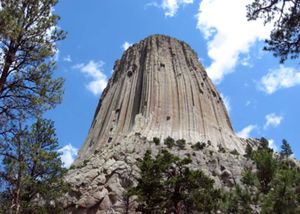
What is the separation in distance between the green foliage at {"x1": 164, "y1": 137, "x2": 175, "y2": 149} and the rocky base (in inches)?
18.2

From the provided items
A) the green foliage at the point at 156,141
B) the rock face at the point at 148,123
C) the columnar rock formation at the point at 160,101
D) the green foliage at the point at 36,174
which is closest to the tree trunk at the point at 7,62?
the green foliage at the point at 36,174

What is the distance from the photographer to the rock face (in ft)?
150

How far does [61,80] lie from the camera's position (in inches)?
611

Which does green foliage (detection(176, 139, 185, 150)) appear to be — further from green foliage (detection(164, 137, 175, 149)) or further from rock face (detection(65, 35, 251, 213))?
rock face (detection(65, 35, 251, 213))

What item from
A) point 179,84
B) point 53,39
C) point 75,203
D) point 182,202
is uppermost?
point 179,84

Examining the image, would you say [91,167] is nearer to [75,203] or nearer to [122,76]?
[75,203]

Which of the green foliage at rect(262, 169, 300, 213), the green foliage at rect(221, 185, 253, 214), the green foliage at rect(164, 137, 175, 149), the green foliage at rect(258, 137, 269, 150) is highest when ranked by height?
the green foliage at rect(258, 137, 269, 150)

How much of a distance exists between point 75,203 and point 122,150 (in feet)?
34.5

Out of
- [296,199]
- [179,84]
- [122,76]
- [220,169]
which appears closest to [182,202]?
[296,199]

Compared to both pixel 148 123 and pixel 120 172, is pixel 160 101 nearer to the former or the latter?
pixel 148 123

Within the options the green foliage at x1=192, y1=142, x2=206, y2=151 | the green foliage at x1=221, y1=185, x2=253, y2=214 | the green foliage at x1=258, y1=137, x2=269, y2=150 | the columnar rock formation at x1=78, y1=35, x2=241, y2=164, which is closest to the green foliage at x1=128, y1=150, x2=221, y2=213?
the green foliage at x1=221, y1=185, x2=253, y2=214

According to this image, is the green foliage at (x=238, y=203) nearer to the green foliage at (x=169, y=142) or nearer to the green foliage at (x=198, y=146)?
the green foliage at (x=169, y=142)

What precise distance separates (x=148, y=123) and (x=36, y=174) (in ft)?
131

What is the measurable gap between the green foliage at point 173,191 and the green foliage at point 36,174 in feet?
18.5
